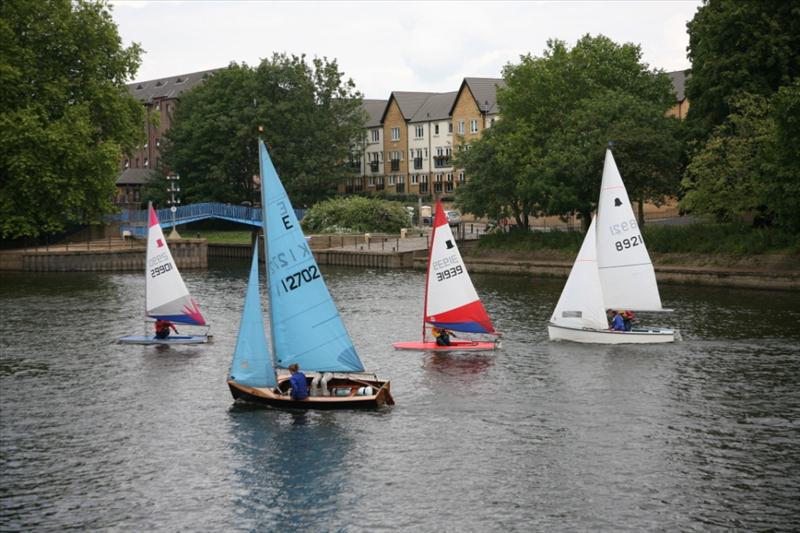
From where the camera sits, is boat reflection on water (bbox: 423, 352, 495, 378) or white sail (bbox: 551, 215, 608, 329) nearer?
boat reflection on water (bbox: 423, 352, 495, 378)

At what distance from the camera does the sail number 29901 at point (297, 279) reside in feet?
119

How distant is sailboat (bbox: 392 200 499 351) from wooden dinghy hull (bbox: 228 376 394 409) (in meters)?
12.6

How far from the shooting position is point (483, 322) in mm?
49625

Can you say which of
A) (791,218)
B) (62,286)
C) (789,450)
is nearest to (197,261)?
(62,286)

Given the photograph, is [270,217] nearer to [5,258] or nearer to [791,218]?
[791,218]

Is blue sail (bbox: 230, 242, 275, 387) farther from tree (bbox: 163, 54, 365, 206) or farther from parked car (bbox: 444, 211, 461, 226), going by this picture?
tree (bbox: 163, 54, 365, 206)

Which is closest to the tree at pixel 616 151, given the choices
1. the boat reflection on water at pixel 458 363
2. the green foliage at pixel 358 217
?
the green foliage at pixel 358 217

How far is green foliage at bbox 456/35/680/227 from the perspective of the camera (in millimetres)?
82938

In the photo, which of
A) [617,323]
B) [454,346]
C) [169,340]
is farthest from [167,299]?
[617,323]

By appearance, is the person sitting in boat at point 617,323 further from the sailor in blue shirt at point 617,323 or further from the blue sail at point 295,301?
the blue sail at point 295,301

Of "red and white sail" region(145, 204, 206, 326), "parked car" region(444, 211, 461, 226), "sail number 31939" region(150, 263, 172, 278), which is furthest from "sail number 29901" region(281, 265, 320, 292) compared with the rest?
"parked car" region(444, 211, 461, 226)

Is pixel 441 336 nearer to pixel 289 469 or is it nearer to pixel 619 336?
pixel 619 336

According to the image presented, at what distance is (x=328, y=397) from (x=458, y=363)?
12.0 metres

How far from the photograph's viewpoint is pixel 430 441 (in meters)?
33.2
